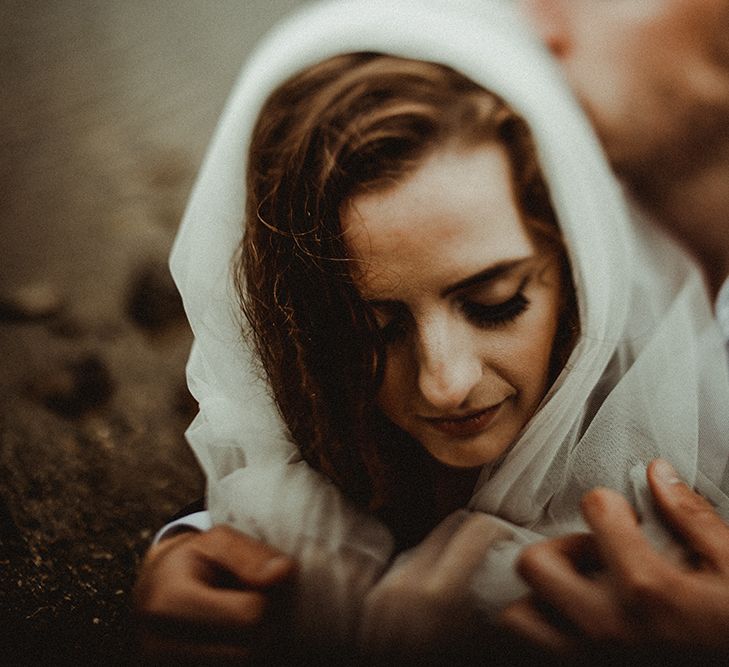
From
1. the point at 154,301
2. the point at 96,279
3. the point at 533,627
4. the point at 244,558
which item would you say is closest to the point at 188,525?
the point at 244,558

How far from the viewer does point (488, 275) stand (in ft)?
2.64

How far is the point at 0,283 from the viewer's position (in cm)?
184

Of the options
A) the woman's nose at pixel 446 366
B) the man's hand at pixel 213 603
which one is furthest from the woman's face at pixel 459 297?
the man's hand at pixel 213 603

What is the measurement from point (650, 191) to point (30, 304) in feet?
5.28

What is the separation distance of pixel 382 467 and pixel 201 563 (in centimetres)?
30

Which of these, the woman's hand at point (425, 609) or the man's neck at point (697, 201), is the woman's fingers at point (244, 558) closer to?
the woman's hand at point (425, 609)

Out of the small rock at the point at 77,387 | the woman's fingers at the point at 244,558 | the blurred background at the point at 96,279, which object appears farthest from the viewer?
the small rock at the point at 77,387

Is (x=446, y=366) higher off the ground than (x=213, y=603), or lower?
higher

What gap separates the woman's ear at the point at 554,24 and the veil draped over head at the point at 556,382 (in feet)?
0.08

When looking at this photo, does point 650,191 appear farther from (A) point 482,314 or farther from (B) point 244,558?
(B) point 244,558

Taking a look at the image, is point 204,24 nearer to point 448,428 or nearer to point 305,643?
point 448,428

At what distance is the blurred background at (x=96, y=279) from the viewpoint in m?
1.34

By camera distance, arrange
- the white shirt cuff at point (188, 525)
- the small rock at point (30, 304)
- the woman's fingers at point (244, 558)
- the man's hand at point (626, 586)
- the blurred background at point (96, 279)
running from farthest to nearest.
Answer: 1. the small rock at point (30, 304)
2. the blurred background at point (96, 279)
3. the white shirt cuff at point (188, 525)
4. the woman's fingers at point (244, 558)
5. the man's hand at point (626, 586)

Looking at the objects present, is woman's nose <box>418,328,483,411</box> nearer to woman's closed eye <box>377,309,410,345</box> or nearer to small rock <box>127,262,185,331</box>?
woman's closed eye <box>377,309,410,345</box>
